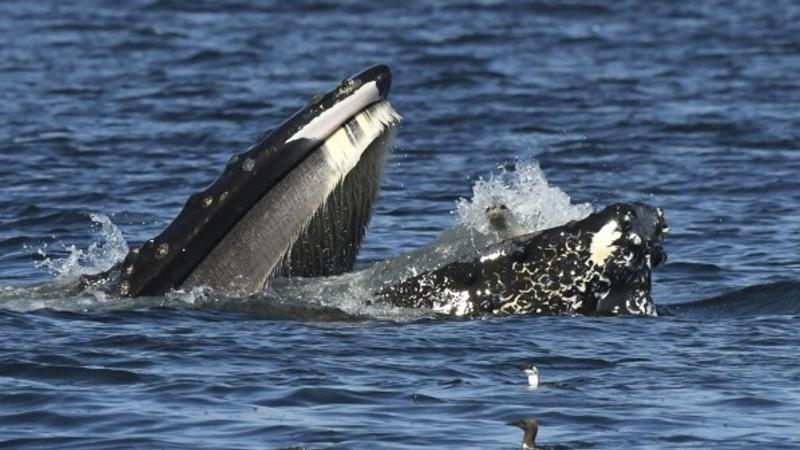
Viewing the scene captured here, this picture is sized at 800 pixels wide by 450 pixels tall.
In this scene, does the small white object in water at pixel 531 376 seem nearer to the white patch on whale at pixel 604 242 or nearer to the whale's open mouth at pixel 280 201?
the white patch on whale at pixel 604 242

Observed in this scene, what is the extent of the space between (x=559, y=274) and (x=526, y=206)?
0.80 meters

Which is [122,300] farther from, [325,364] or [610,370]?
[610,370]

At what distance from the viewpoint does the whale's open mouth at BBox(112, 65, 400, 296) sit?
1040cm

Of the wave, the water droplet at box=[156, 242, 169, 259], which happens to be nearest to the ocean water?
the wave

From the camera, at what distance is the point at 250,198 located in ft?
34.3

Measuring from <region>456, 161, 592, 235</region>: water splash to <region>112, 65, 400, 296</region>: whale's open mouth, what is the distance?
620mm

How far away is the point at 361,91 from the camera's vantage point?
409 inches

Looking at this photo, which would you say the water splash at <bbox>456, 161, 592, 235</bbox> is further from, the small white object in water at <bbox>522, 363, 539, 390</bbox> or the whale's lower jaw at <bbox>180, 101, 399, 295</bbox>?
the small white object in water at <bbox>522, 363, 539, 390</bbox>

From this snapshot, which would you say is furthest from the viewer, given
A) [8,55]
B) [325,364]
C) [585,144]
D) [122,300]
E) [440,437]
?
[8,55]

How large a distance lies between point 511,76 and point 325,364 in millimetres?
15027

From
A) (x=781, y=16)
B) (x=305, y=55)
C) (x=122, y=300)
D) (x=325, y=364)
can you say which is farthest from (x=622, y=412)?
(x=781, y=16)

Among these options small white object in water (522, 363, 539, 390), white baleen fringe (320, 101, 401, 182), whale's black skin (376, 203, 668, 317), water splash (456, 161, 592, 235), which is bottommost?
small white object in water (522, 363, 539, 390)

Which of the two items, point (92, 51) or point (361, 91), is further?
point (92, 51)

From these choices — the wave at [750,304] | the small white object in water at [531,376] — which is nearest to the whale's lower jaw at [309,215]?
the small white object in water at [531,376]
